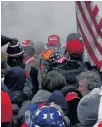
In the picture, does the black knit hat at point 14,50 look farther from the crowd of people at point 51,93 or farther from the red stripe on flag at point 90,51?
the red stripe on flag at point 90,51

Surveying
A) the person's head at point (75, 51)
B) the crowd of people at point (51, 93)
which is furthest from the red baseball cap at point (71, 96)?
the person's head at point (75, 51)

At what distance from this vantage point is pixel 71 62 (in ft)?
17.4

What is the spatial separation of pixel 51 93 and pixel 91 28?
1.49 metres

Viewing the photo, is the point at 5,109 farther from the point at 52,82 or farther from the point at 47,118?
the point at 52,82

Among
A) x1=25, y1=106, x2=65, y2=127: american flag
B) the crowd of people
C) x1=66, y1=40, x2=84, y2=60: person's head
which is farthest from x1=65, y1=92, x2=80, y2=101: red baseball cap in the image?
x1=66, y1=40, x2=84, y2=60: person's head

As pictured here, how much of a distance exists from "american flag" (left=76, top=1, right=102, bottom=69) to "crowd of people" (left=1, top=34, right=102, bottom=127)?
0.49 feet

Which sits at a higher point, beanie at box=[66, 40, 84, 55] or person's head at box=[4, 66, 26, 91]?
beanie at box=[66, 40, 84, 55]

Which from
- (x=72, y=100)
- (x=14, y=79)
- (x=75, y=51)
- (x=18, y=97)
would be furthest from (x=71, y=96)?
(x=75, y=51)

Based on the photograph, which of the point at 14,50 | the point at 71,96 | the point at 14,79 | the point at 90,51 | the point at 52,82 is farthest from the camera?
the point at 14,50

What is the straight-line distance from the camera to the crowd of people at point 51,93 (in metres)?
3.88

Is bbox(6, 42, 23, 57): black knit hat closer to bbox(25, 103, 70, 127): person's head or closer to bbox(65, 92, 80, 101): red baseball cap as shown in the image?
bbox(65, 92, 80, 101): red baseball cap

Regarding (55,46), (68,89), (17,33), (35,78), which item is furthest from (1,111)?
(17,33)

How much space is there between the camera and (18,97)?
4668 millimetres

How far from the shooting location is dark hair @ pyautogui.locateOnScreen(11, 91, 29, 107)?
462 cm
